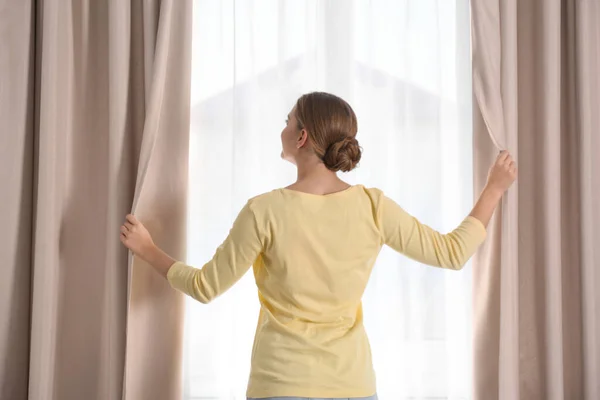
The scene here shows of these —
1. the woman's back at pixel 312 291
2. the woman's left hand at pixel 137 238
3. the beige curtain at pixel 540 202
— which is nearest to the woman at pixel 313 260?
the woman's back at pixel 312 291

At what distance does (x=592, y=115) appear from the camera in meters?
2.18

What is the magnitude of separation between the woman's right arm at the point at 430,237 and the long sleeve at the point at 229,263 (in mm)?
364

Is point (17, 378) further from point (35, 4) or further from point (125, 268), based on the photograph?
point (35, 4)

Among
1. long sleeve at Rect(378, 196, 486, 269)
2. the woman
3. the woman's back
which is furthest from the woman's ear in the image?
long sleeve at Rect(378, 196, 486, 269)

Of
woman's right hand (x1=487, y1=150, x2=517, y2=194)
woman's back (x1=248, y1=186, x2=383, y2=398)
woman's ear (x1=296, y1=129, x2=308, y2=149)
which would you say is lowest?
woman's back (x1=248, y1=186, x2=383, y2=398)

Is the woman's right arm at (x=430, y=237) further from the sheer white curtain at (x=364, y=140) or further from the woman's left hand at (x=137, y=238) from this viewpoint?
the woman's left hand at (x=137, y=238)

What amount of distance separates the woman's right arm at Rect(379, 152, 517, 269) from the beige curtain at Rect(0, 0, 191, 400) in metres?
0.75

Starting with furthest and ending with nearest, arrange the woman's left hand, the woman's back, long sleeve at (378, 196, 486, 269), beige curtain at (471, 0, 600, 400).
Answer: beige curtain at (471, 0, 600, 400) < the woman's left hand < long sleeve at (378, 196, 486, 269) < the woman's back

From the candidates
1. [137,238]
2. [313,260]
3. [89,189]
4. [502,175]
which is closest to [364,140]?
[502,175]

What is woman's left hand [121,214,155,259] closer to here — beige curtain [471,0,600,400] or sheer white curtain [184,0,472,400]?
sheer white curtain [184,0,472,400]

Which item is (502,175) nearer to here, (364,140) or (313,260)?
(364,140)

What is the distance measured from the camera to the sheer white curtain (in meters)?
2.15

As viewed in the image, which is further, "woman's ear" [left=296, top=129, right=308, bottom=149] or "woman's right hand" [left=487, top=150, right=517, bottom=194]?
"woman's right hand" [left=487, top=150, right=517, bottom=194]

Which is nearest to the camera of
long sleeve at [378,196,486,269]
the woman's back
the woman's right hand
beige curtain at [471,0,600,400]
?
the woman's back
